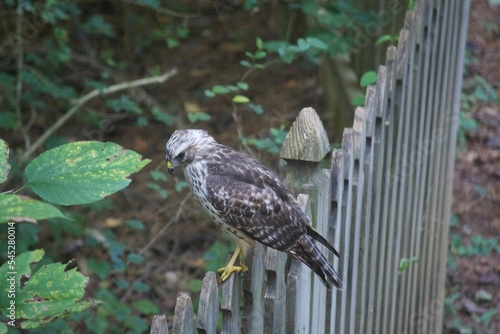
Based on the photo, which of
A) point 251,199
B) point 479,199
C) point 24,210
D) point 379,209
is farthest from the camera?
point 479,199

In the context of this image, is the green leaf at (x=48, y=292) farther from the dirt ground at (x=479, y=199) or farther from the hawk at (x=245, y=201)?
the dirt ground at (x=479, y=199)

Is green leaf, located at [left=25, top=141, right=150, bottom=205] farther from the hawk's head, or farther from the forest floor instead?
the forest floor

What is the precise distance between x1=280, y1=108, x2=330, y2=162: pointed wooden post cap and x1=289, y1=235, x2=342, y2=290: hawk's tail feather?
28 centimetres

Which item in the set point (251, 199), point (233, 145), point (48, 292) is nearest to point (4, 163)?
point (48, 292)

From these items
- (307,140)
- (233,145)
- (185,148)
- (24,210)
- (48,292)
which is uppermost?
(233,145)

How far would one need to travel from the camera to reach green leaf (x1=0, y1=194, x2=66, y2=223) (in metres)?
1.02

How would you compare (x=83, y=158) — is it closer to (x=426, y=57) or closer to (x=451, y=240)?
(x=426, y=57)

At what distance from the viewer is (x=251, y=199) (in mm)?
2645

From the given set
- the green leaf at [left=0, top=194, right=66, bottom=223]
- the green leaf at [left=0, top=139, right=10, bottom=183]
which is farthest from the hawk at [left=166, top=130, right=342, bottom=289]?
the green leaf at [left=0, top=194, right=66, bottom=223]

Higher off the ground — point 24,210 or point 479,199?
point 479,199

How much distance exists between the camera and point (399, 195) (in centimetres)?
322

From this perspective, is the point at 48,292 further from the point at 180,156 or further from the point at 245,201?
the point at 180,156

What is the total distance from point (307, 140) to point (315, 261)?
38cm

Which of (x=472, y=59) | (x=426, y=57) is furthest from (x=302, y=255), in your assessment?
(x=472, y=59)
